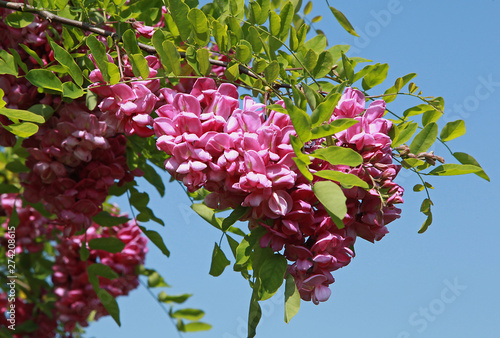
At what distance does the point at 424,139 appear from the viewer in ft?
3.43

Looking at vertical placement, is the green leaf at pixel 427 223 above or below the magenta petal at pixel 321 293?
above

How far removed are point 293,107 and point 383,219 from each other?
0.28m

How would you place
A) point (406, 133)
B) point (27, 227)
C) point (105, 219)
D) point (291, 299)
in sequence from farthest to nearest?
point (27, 227)
point (105, 219)
point (406, 133)
point (291, 299)

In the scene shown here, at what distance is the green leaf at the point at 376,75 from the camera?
1.13m

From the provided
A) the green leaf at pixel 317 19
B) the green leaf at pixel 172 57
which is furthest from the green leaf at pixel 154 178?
the green leaf at pixel 317 19

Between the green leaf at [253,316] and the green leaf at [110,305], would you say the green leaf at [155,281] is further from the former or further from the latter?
the green leaf at [253,316]

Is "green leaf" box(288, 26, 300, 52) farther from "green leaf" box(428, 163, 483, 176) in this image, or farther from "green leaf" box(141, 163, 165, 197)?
"green leaf" box(141, 163, 165, 197)

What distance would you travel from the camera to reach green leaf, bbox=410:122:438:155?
104cm

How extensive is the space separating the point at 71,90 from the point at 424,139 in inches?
27.0

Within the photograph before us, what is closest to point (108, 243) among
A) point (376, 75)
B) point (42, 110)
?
point (42, 110)

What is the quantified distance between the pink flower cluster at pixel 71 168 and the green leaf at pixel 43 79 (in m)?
0.15

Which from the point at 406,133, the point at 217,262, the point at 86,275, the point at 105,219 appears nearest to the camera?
the point at 406,133

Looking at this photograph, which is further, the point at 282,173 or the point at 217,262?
the point at 217,262

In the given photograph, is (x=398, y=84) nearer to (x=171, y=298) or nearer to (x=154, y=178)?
(x=154, y=178)
